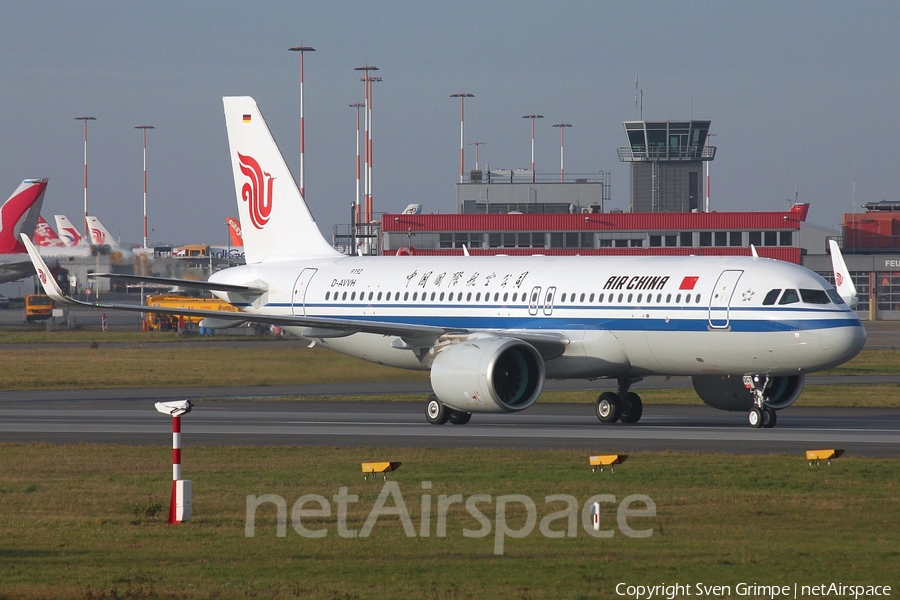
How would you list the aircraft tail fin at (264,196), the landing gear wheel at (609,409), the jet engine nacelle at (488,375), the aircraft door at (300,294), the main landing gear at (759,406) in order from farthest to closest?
the aircraft tail fin at (264,196), the aircraft door at (300,294), the landing gear wheel at (609,409), the main landing gear at (759,406), the jet engine nacelle at (488,375)

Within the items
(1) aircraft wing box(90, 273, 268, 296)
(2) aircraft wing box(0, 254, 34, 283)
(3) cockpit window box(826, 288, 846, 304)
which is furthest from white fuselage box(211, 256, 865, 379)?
(2) aircraft wing box(0, 254, 34, 283)

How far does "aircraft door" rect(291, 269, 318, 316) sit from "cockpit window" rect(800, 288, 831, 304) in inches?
572

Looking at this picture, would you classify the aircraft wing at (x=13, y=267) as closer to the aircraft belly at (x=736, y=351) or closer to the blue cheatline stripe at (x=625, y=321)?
the blue cheatline stripe at (x=625, y=321)

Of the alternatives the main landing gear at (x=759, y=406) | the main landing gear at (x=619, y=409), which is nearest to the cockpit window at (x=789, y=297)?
the main landing gear at (x=759, y=406)

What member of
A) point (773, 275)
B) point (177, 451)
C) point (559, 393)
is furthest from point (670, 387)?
point (177, 451)

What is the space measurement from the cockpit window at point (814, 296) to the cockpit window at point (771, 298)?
0.54 m

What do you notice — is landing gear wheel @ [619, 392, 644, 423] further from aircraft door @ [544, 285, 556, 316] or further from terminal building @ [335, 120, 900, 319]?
terminal building @ [335, 120, 900, 319]

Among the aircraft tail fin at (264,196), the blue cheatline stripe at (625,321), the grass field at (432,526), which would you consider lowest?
the grass field at (432,526)

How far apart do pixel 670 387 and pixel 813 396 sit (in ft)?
18.3

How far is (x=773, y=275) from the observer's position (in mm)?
28734

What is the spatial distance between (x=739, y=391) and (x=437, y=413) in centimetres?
730

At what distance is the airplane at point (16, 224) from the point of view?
69.1 meters

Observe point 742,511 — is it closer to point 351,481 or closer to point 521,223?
point 351,481

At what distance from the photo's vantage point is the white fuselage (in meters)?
28.0
